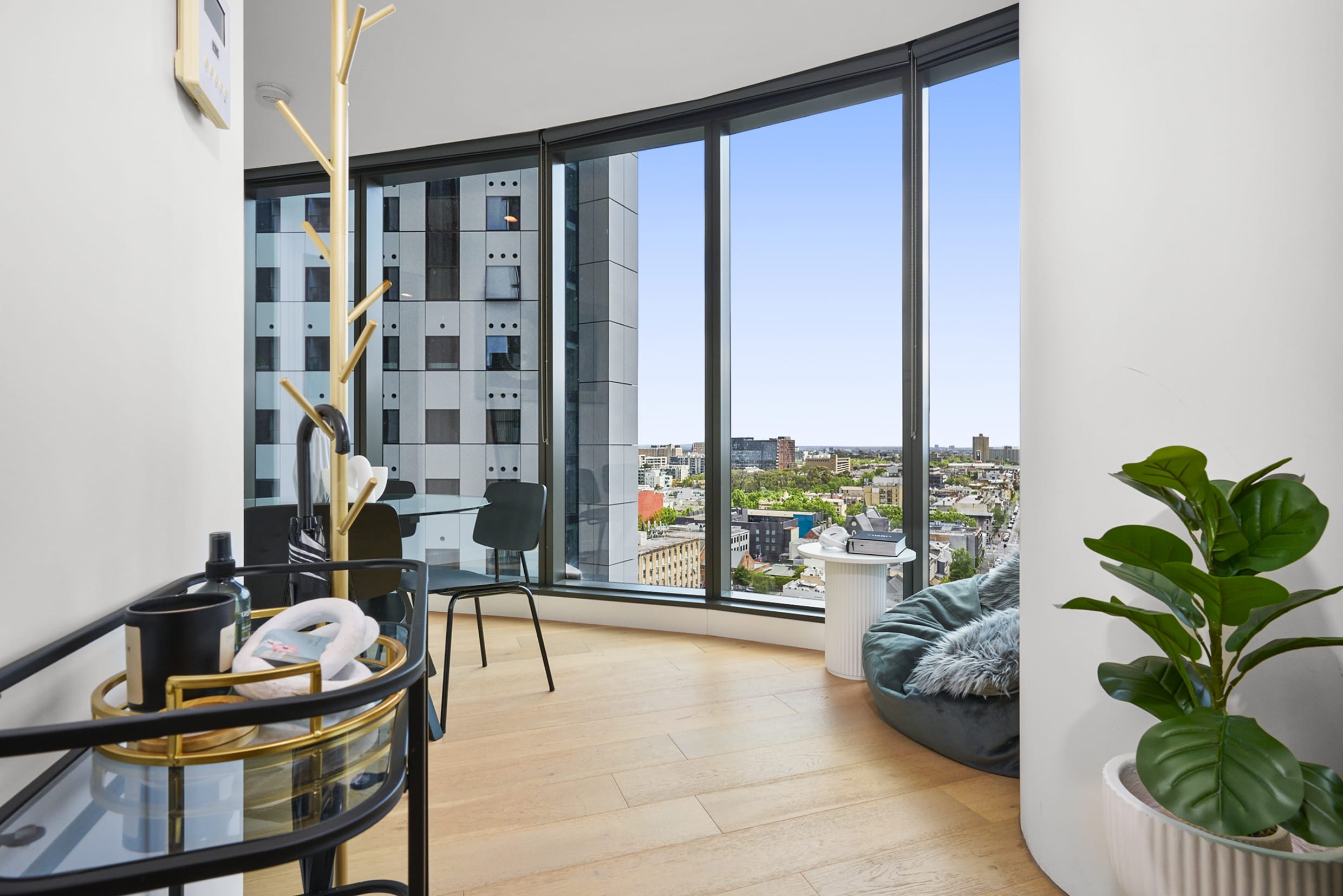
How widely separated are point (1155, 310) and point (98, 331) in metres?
1.76

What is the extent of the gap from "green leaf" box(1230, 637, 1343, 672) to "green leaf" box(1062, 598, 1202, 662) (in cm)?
7

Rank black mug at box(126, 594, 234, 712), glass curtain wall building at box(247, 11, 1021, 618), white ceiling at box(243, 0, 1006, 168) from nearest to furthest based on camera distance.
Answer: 1. black mug at box(126, 594, 234, 712)
2. white ceiling at box(243, 0, 1006, 168)
3. glass curtain wall building at box(247, 11, 1021, 618)

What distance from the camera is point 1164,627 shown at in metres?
1.16

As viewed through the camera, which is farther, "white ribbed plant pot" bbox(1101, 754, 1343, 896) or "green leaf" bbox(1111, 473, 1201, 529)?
"green leaf" bbox(1111, 473, 1201, 529)

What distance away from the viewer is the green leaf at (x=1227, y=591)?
1.02m

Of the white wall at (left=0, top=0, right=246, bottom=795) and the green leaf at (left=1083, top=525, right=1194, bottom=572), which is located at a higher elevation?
the white wall at (left=0, top=0, right=246, bottom=795)

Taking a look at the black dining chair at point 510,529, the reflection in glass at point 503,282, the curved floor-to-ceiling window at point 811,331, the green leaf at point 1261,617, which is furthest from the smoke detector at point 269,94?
the green leaf at point 1261,617

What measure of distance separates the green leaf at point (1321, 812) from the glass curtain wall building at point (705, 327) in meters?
2.09

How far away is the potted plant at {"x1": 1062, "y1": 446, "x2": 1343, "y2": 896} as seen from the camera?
38.4 inches

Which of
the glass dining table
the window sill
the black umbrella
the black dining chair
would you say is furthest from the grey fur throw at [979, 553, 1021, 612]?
the black umbrella

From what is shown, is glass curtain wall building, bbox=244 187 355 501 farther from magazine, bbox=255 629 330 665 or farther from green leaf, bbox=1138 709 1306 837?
green leaf, bbox=1138 709 1306 837

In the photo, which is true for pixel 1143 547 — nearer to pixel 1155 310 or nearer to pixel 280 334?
pixel 1155 310

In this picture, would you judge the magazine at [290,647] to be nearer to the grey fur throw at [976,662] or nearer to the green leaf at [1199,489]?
the green leaf at [1199,489]

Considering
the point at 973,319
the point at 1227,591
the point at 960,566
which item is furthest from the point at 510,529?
the point at 1227,591
